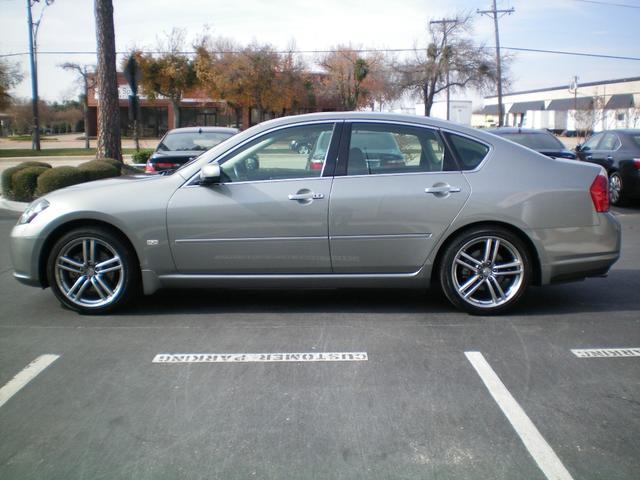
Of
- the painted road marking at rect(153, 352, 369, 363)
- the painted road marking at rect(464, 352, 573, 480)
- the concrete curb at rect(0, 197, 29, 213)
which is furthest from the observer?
the concrete curb at rect(0, 197, 29, 213)

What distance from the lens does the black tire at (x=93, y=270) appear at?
541 centimetres

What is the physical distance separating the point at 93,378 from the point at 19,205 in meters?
9.78

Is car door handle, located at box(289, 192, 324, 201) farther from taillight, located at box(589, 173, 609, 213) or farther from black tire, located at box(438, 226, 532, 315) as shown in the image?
taillight, located at box(589, 173, 609, 213)

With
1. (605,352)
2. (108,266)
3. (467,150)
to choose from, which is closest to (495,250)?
(467,150)

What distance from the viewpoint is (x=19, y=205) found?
12797 mm

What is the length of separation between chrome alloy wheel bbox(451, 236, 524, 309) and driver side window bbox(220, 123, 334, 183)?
1.40m

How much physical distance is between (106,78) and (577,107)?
156ft

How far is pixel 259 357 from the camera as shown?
Answer: 14.9 ft

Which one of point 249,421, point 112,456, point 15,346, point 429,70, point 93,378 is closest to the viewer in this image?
point 112,456

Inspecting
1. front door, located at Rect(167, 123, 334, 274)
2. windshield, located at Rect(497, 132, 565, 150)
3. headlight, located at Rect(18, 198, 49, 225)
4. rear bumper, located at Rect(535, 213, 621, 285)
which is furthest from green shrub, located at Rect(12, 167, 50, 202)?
rear bumper, located at Rect(535, 213, 621, 285)

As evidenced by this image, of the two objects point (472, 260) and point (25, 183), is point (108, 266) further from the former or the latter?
point (25, 183)

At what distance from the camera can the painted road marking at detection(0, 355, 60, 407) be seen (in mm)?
3979

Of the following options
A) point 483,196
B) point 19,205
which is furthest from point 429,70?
point 483,196

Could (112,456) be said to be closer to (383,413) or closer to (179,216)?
(383,413)
